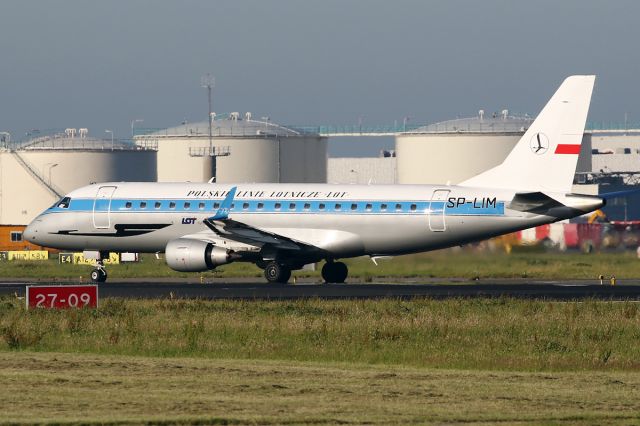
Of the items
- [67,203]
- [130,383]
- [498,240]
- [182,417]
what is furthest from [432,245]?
[182,417]

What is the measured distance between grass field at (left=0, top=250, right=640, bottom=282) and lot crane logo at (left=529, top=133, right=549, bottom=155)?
23.1 feet

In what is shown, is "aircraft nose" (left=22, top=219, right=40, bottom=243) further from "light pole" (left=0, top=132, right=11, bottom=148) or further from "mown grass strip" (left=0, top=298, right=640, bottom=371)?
"light pole" (left=0, top=132, right=11, bottom=148)

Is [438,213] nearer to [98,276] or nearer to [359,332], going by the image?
[98,276]

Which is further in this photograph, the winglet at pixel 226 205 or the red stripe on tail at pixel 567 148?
the winglet at pixel 226 205

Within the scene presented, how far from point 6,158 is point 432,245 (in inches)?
3321

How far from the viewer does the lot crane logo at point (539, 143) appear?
5454 cm

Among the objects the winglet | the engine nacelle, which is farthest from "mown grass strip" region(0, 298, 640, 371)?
the winglet

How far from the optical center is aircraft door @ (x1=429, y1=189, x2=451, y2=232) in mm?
54062

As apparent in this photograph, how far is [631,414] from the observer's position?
68.1 feet

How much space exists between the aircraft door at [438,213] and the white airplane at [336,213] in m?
0.04

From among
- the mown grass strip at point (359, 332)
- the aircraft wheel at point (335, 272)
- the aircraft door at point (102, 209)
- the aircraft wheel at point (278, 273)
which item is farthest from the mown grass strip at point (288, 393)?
the aircraft door at point (102, 209)

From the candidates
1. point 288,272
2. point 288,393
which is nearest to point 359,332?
point 288,393

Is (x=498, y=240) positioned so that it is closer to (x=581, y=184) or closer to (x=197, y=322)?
(x=197, y=322)

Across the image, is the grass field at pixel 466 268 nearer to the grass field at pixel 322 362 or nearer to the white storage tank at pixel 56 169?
the grass field at pixel 322 362
